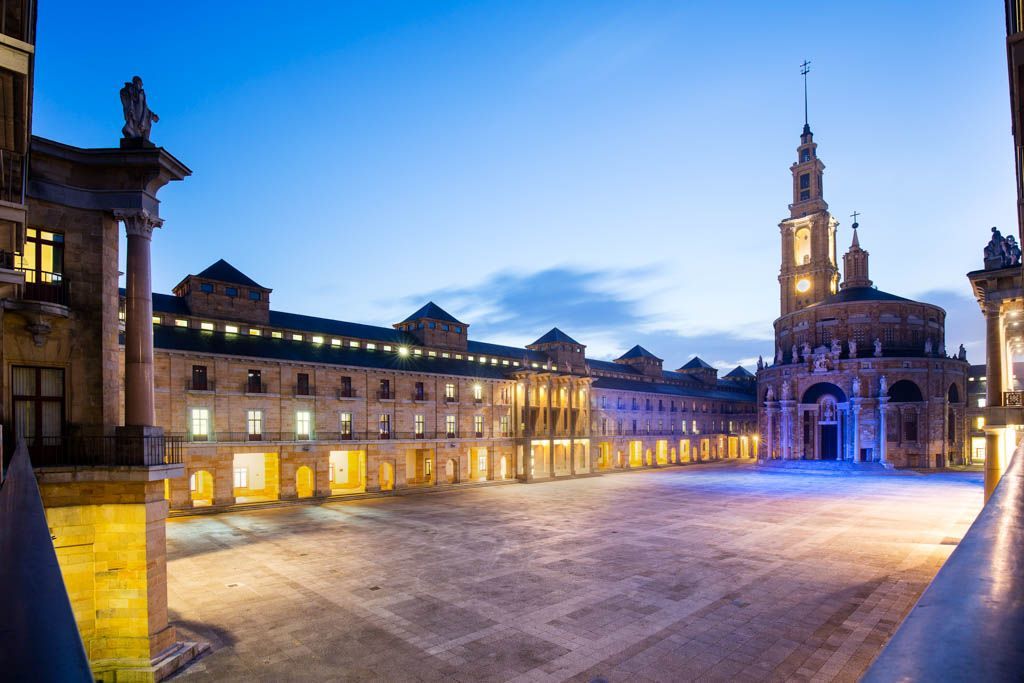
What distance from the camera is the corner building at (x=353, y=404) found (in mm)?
36812

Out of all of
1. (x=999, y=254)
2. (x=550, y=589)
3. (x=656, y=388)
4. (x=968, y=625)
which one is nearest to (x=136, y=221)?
(x=550, y=589)

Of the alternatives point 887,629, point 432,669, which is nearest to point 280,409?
point 432,669

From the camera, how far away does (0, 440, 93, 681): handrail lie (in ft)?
11.5

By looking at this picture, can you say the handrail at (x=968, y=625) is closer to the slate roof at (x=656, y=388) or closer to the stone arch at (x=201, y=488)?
the stone arch at (x=201, y=488)

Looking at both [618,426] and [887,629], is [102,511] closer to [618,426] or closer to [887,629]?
[887,629]

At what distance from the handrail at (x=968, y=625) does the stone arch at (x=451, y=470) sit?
48.6 meters

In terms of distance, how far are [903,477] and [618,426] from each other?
31052 millimetres

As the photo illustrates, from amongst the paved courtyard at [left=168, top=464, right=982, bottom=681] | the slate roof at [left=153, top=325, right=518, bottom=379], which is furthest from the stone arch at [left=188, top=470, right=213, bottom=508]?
the slate roof at [left=153, top=325, right=518, bottom=379]

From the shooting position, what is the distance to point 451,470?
50750 mm

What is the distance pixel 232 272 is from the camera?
42562 mm

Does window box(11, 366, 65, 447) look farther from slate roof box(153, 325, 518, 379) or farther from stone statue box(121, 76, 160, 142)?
slate roof box(153, 325, 518, 379)

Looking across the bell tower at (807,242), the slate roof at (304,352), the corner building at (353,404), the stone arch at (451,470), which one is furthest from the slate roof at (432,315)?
the bell tower at (807,242)

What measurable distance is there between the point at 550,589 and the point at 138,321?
1564 centimetres

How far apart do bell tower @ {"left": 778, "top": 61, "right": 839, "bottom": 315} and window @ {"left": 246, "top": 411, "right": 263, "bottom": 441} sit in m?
87.1
